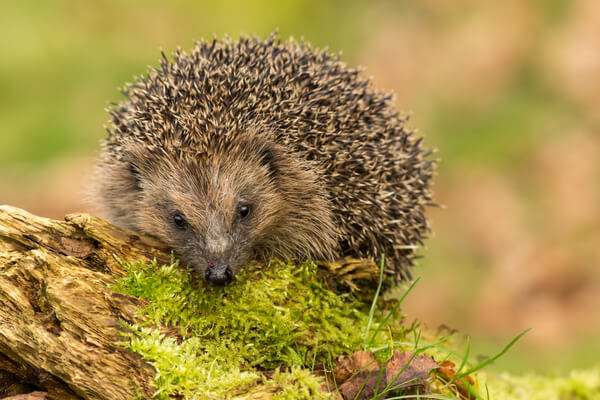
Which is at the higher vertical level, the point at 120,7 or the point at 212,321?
the point at 120,7

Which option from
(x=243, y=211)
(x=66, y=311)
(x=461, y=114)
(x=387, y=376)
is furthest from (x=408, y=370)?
(x=461, y=114)

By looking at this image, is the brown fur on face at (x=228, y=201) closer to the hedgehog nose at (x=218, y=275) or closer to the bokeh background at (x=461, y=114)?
the hedgehog nose at (x=218, y=275)

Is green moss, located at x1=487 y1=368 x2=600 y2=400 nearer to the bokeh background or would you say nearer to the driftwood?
the driftwood

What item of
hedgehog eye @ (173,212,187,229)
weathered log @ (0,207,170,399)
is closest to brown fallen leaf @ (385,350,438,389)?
weathered log @ (0,207,170,399)

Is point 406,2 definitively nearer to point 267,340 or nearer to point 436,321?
point 436,321

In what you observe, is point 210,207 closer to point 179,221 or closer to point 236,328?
point 179,221

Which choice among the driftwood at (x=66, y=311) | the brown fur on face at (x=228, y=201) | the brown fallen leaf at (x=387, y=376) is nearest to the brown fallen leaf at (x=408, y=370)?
the brown fallen leaf at (x=387, y=376)

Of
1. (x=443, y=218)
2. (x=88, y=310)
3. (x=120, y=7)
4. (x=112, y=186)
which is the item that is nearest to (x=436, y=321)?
(x=443, y=218)
